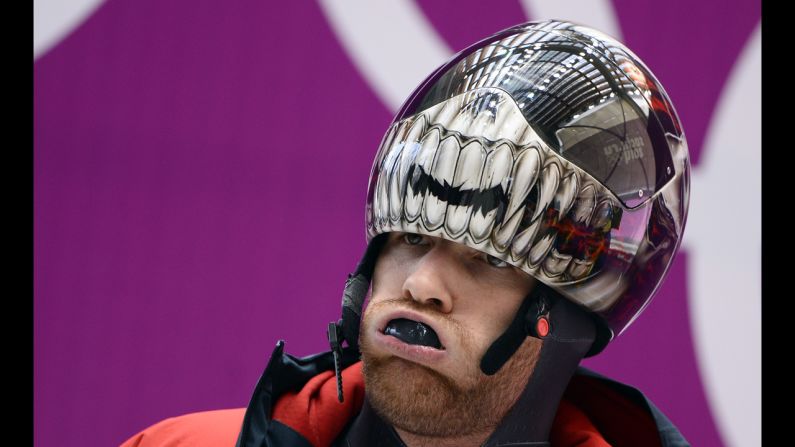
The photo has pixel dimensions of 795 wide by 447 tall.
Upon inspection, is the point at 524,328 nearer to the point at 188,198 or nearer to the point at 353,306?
the point at 353,306

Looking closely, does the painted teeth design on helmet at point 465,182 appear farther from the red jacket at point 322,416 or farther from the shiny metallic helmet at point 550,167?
the red jacket at point 322,416

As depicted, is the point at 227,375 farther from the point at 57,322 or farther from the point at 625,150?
the point at 625,150

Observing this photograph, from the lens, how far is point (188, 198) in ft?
6.43

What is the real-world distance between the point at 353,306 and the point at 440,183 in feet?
0.76

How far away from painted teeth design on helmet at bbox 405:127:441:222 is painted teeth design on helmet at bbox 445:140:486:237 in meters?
0.04

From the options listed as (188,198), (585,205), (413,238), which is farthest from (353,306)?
(188,198)

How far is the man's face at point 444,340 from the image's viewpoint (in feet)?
4.25

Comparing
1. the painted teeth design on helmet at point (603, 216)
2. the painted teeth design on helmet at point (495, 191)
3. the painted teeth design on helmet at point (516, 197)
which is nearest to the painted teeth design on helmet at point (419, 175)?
the painted teeth design on helmet at point (495, 191)

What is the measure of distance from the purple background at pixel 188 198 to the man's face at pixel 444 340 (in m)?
0.69

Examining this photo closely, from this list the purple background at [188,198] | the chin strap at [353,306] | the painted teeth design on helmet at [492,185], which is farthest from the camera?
the purple background at [188,198]

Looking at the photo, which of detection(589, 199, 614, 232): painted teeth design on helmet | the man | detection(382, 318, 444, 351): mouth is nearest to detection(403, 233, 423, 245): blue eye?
the man

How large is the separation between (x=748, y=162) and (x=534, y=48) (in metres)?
0.97

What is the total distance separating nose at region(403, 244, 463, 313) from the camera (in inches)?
50.7
